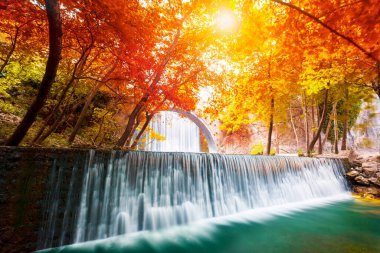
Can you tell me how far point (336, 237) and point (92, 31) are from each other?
25.2 feet

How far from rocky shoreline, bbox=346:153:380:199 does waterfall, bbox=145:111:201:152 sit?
14.5m

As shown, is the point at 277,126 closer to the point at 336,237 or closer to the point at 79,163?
the point at 336,237

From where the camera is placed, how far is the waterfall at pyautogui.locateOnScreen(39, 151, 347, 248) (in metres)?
3.64

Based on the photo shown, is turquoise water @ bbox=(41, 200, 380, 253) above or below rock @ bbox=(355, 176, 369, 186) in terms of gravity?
below

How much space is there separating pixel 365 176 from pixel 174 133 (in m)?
16.5

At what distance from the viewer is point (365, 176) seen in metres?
9.93

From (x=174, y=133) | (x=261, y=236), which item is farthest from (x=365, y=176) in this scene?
(x=174, y=133)

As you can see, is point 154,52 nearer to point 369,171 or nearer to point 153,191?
point 153,191

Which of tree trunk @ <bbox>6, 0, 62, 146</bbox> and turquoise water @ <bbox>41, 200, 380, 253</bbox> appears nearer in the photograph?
tree trunk @ <bbox>6, 0, 62, 146</bbox>

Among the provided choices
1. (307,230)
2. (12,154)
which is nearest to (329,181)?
(307,230)

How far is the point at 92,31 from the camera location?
179 inches

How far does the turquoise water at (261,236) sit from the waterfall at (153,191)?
11.2 inches

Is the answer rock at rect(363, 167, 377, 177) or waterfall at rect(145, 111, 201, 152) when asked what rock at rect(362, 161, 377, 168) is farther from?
waterfall at rect(145, 111, 201, 152)

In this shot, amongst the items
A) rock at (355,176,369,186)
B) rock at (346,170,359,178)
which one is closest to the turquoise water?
rock at (355,176,369,186)
